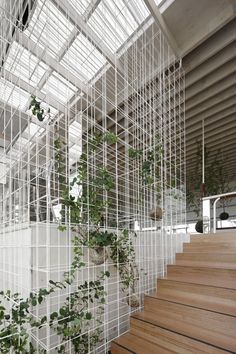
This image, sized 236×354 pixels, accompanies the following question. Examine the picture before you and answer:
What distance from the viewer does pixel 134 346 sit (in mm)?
2053

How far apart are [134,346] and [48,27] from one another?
9.33ft

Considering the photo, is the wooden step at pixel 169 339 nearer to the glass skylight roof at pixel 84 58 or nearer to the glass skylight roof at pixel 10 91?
the glass skylight roof at pixel 10 91

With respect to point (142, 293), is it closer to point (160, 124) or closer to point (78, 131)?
point (78, 131)

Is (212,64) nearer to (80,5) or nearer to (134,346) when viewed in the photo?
(80,5)

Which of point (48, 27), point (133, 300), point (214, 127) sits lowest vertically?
point (133, 300)

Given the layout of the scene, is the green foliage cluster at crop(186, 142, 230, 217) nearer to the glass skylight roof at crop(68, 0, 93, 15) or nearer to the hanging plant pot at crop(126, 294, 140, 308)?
the hanging plant pot at crop(126, 294, 140, 308)

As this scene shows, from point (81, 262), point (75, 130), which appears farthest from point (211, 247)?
point (75, 130)

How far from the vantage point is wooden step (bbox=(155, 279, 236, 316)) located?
207 cm

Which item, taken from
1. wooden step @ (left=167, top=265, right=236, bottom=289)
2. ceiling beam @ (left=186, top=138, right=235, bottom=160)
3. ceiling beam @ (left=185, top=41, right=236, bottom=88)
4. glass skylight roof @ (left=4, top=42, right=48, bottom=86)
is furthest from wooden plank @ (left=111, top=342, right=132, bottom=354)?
ceiling beam @ (left=186, top=138, right=235, bottom=160)

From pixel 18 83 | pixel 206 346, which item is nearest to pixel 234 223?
pixel 206 346

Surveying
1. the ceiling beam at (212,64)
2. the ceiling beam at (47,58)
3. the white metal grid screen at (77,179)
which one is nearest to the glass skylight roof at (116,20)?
the white metal grid screen at (77,179)

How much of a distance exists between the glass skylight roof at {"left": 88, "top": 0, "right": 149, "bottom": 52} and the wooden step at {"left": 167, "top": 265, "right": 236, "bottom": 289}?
2.65m

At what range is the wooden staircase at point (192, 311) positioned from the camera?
6.12 feet

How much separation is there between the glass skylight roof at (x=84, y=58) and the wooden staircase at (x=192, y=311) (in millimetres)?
2358
